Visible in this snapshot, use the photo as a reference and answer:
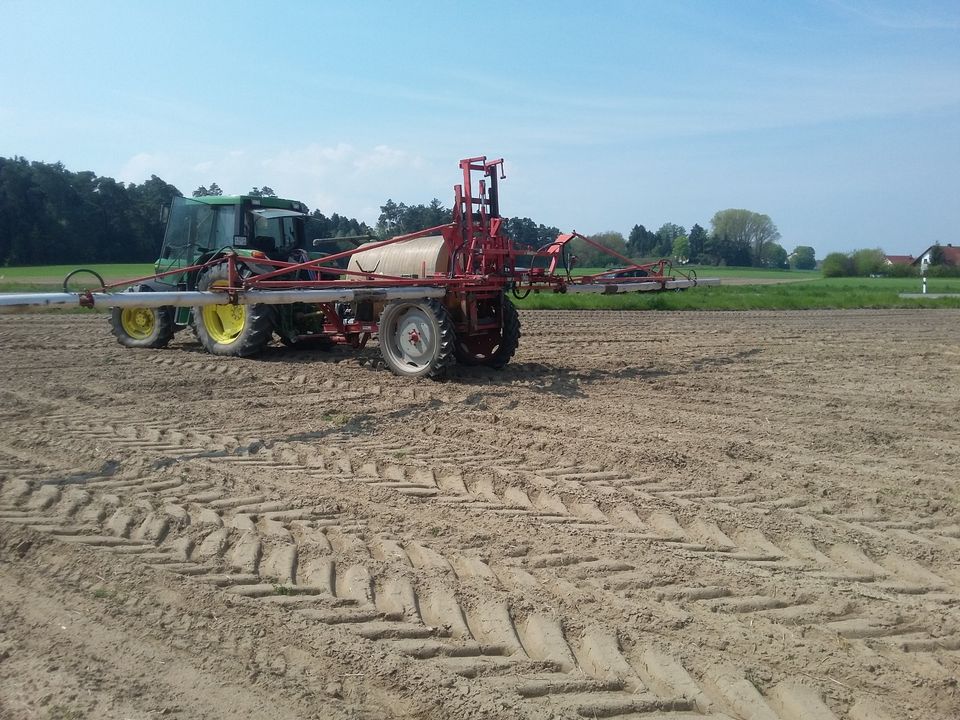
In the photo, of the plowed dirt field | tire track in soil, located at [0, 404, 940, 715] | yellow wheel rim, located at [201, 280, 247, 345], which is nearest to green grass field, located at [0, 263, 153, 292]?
yellow wheel rim, located at [201, 280, 247, 345]

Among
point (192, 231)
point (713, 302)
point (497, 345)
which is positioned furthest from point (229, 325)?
point (713, 302)

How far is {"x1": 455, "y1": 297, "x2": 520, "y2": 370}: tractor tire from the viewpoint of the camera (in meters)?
9.65

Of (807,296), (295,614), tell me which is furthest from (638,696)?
(807,296)

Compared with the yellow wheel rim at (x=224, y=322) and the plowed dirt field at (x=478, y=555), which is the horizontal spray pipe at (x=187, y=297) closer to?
the plowed dirt field at (x=478, y=555)

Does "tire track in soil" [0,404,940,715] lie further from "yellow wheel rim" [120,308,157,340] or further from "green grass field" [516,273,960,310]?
"green grass field" [516,273,960,310]

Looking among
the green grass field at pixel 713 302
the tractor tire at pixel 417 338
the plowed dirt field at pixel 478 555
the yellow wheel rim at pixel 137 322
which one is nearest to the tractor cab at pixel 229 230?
the yellow wheel rim at pixel 137 322

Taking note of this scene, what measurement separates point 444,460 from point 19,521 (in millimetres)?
2677

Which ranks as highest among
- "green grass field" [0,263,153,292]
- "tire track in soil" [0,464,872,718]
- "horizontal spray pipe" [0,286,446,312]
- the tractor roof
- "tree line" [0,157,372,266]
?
"tree line" [0,157,372,266]

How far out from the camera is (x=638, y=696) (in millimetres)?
2865

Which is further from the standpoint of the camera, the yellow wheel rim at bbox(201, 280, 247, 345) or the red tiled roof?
the red tiled roof

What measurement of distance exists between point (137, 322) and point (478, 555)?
9838 mm

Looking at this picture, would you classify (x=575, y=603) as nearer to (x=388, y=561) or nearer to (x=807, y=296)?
(x=388, y=561)

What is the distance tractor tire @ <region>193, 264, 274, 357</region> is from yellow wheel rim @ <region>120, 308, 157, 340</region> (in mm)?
1118

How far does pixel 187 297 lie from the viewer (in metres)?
7.13
